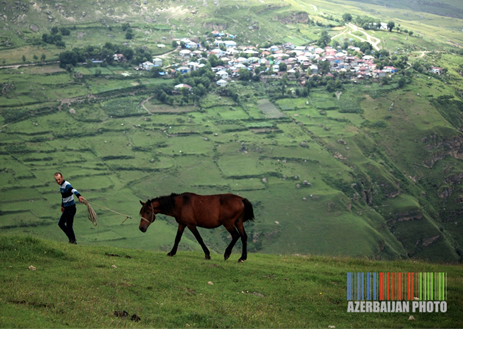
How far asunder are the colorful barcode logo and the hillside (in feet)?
134

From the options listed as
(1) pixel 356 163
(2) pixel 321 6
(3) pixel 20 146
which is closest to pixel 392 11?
(2) pixel 321 6

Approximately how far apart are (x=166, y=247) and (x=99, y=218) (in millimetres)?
12141

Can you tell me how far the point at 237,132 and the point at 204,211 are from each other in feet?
256

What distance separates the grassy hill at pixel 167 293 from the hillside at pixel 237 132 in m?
38.3

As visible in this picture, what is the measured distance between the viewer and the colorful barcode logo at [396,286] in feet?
44.5

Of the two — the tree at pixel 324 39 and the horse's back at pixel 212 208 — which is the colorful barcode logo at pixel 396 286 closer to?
the horse's back at pixel 212 208

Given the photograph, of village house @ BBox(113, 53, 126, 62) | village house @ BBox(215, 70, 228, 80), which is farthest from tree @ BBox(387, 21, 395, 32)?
village house @ BBox(113, 53, 126, 62)

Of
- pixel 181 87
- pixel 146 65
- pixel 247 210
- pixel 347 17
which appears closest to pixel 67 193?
pixel 247 210

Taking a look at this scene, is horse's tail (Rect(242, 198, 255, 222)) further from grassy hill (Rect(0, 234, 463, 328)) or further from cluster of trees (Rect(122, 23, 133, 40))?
cluster of trees (Rect(122, 23, 133, 40))

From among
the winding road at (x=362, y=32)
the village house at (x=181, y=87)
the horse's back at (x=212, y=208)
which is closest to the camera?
the horse's back at (x=212, y=208)

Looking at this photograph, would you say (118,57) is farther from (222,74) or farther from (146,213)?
(146,213)

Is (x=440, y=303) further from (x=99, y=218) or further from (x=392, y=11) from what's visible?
(x=392, y=11)

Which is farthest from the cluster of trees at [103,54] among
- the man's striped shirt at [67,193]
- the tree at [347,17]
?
the man's striped shirt at [67,193]

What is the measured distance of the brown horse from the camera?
15.5 meters
